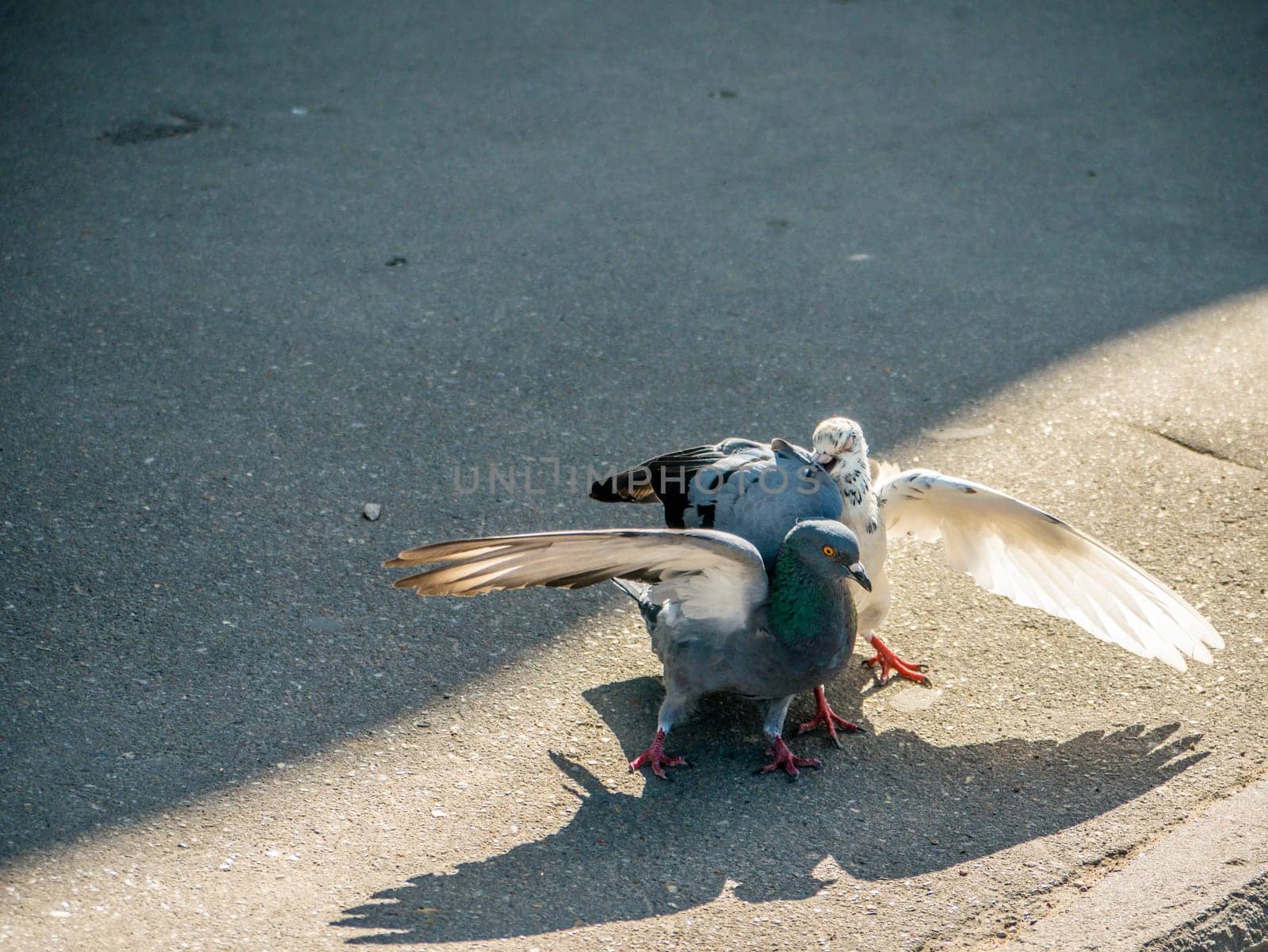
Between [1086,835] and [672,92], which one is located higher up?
[672,92]

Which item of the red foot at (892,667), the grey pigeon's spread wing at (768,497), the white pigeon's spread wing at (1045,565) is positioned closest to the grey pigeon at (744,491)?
the grey pigeon's spread wing at (768,497)

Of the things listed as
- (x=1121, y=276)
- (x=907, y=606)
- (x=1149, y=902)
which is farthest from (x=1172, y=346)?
(x=1149, y=902)

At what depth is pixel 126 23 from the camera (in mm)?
8180

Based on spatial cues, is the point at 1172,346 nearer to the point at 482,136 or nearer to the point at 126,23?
the point at 482,136

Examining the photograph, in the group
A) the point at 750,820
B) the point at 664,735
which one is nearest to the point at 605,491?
the point at 664,735

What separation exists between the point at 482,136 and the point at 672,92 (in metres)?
1.32

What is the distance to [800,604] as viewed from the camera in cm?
331

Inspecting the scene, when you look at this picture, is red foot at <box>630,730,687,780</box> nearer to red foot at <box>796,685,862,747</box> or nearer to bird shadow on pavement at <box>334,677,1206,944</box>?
bird shadow on pavement at <box>334,677,1206,944</box>

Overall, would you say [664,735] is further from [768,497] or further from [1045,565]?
[1045,565]

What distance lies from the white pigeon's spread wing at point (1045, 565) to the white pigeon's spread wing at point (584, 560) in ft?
2.77

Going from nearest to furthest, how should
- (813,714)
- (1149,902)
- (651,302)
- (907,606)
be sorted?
(1149,902), (813,714), (907,606), (651,302)

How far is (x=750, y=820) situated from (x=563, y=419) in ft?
6.77

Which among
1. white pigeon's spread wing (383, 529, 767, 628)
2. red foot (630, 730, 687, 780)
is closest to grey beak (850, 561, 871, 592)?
white pigeon's spread wing (383, 529, 767, 628)

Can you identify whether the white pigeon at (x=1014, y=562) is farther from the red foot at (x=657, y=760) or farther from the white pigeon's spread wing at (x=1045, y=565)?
the red foot at (x=657, y=760)
